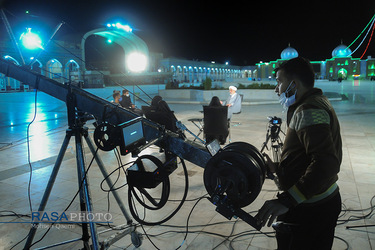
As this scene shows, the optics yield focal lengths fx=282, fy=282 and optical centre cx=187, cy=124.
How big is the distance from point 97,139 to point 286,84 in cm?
148

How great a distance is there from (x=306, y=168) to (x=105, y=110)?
1.58m

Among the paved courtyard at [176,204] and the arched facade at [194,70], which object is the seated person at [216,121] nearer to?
the paved courtyard at [176,204]

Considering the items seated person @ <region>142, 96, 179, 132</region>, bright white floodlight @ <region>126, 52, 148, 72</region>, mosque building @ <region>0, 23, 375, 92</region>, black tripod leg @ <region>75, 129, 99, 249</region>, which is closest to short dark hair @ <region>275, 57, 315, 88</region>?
mosque building @ <region>0, 23, 375, 92</region>

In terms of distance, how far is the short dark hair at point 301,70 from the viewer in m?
1.88

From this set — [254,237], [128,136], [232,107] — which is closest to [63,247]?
[128,136]

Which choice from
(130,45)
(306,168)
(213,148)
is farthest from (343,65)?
(213,148)

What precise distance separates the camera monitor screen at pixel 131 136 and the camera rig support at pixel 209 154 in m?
0.12

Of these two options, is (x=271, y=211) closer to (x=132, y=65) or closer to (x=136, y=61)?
(x=136, y=61)

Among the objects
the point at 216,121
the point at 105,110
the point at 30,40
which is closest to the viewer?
the point at 105,110

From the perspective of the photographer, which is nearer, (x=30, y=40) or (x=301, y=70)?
(x=301, y=70)

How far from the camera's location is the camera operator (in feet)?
5.26

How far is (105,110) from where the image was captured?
233 cm

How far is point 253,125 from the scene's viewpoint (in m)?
10.9

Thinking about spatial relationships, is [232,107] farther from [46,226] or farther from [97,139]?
[97,139]
